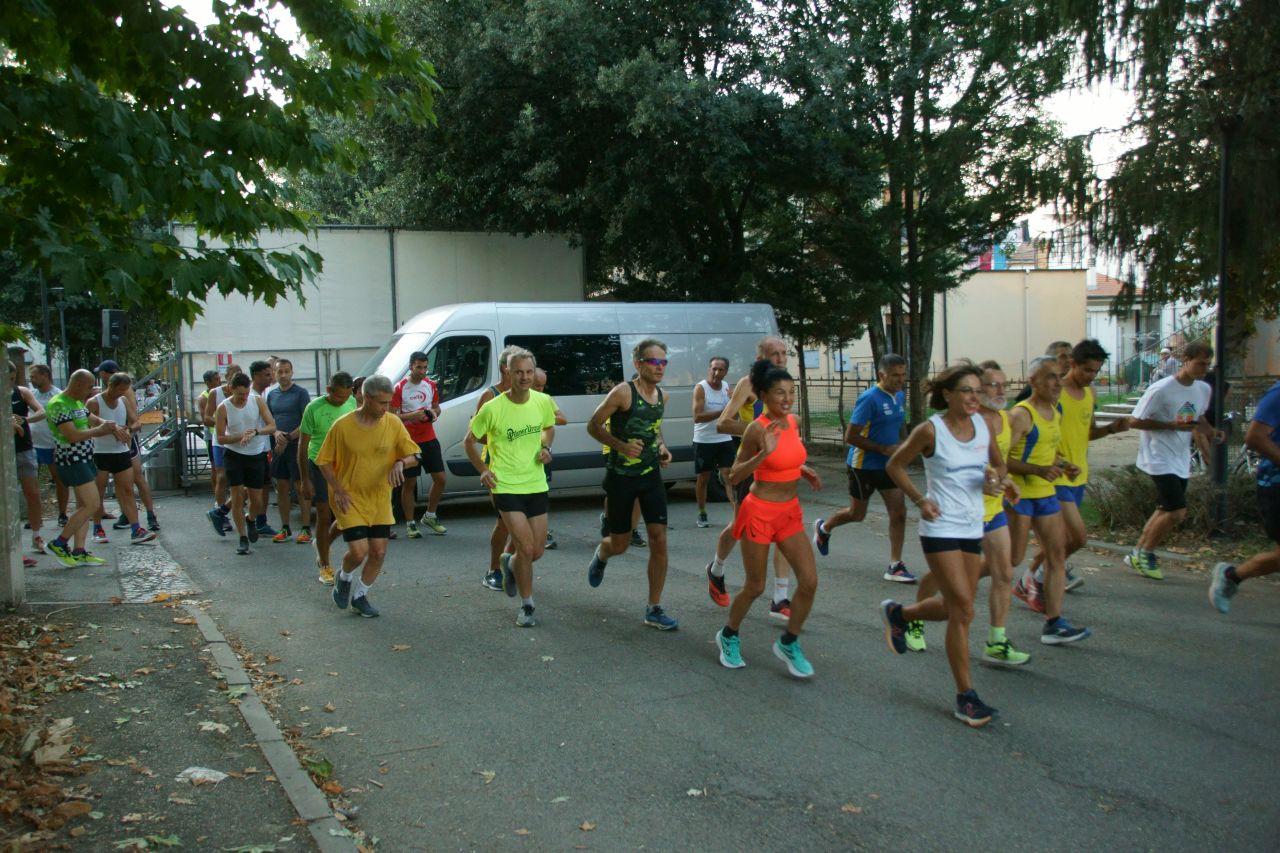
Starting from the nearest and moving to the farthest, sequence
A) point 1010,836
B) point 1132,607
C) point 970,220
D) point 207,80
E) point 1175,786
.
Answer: point 1010,836 < point 1175,786 < point 207,80 < point 1132,607 < point 970,220

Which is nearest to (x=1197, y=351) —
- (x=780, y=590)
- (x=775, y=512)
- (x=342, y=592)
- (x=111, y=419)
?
(x=780, y=590)

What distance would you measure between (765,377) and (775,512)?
783 millimetres

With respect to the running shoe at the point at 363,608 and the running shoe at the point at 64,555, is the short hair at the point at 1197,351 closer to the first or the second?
the running shoe at the point at 363,608

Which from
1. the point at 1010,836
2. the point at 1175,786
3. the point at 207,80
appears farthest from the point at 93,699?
the point at 1175,786

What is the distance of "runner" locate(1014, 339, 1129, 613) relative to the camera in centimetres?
775

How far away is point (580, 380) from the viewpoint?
569 inches

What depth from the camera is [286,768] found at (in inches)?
197

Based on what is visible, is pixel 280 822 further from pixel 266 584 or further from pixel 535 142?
pixel 535 142

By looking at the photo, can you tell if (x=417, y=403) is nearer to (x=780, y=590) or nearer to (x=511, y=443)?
(x=511, y=443)

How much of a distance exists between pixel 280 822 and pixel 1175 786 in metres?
3.64

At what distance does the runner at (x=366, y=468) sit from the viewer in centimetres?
791

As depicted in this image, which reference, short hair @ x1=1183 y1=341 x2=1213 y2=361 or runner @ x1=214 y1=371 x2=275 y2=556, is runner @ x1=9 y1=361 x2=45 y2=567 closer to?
runner @ x1=214 y1=371 x2=275 y2=556

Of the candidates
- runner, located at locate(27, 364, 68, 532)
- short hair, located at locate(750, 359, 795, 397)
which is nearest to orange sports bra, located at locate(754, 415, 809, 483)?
short hair, located at locate(750, 359, 795, 397)

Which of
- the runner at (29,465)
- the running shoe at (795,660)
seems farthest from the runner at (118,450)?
the running shoe at (795,660)
